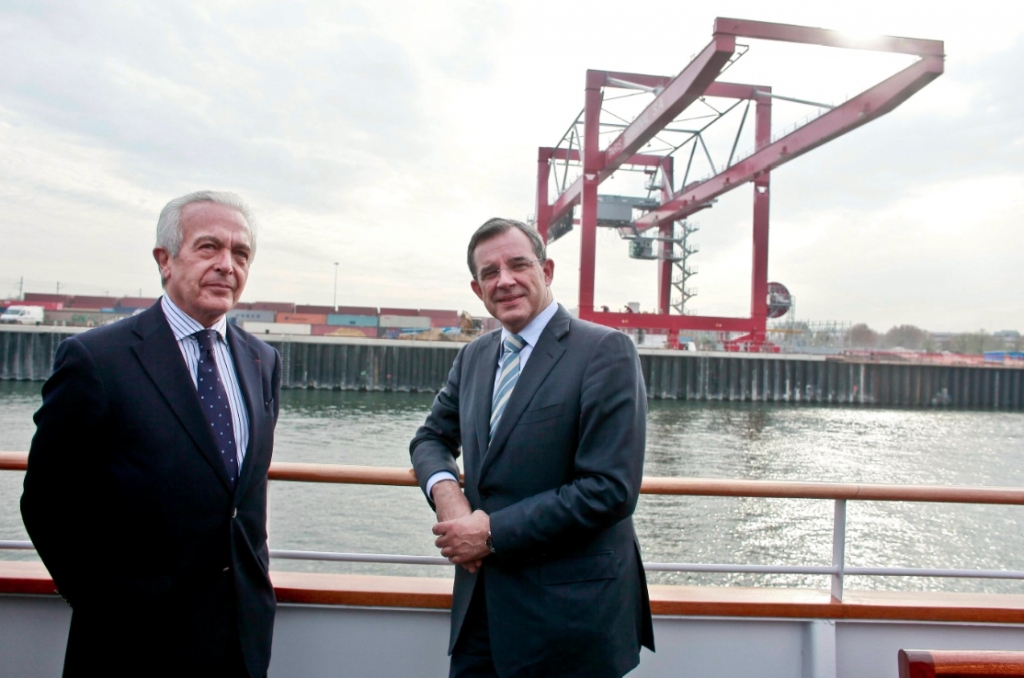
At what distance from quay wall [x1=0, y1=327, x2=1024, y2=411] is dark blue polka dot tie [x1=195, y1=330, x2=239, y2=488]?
18.2 metres

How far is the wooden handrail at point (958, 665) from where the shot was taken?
772 mm

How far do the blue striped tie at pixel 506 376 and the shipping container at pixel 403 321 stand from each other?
3889 centimetres

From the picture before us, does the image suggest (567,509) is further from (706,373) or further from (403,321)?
(403,321)

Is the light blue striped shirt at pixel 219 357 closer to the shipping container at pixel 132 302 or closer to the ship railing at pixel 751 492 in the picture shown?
the ship railing at pixel 751 492

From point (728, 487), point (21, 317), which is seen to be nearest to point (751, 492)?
point (728, 487)

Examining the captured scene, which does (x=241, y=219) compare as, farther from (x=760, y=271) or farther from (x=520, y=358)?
(x=760, y=271)

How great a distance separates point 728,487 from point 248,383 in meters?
1.08

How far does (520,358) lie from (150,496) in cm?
64

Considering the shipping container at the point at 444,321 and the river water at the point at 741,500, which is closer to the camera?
the river water at the point at 741,500

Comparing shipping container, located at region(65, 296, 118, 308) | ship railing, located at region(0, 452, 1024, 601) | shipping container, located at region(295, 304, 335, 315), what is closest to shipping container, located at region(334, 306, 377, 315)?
shipping container, located at region(295, 304, 335, 315)

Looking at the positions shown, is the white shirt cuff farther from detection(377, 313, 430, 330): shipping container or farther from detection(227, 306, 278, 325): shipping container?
detection(227, 306, 278, 325): shipping container

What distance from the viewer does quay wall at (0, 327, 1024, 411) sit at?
1992 cm

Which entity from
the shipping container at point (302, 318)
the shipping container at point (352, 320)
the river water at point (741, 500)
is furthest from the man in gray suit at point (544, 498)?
the shipping container at point (302, 318)

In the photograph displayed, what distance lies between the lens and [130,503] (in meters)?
1.02
